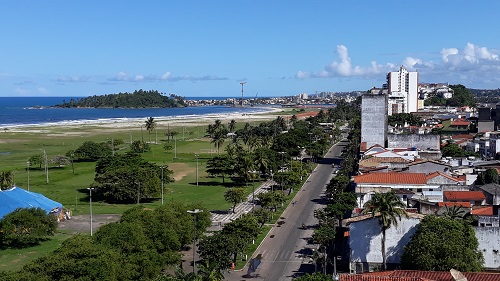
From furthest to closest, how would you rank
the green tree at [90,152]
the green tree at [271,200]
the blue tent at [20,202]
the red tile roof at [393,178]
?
1. the green tree at [90,152]
2. the green tree at [271,200]
3. the red tile roof at [393,178]
4. the blue tent at [20,202]

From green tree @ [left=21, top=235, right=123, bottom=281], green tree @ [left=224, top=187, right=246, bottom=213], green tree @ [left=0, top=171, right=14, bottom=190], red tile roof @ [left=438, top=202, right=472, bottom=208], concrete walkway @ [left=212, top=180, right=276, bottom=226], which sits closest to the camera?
A: green tree @ [left=21, top=235, right=123, bottom=281]

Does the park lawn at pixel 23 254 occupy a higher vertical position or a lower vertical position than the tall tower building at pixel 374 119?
lower

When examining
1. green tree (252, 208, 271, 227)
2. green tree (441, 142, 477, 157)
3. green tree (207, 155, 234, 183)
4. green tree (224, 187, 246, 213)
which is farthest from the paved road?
green tree (441, 142, 477, 157)

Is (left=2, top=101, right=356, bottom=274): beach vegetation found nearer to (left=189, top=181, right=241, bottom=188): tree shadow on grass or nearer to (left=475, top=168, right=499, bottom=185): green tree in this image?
(left=189, top=181, right=241, bottom=188): tree shadow on grass

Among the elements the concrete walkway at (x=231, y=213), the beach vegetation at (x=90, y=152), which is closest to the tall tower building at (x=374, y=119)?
the concrete walkway at (x=231, y=213)

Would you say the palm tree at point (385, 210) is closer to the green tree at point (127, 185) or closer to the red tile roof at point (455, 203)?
the red tile roof at point (455, 203)

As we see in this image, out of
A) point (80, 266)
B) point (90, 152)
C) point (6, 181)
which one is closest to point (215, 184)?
point (6, 181)
